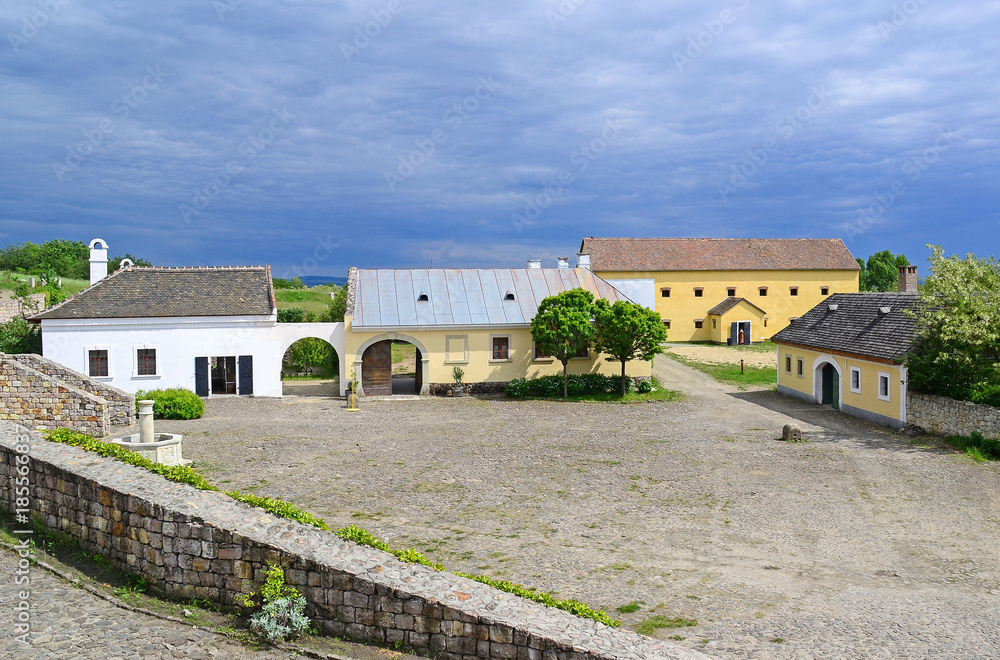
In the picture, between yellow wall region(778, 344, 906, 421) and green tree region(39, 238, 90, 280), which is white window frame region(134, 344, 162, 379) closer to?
yellow wall region(778, 344, 906, 421)

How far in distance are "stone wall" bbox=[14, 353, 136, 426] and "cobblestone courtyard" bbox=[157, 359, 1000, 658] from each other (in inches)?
40.8

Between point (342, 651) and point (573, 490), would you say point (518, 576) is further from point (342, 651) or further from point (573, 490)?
point (573, 490)

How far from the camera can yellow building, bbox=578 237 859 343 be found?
50250 mm

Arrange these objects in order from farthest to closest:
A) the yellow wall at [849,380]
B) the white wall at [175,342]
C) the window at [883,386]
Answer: the white wall at [175,342] < the window at [883,386] < the yellow wall at [849,380]

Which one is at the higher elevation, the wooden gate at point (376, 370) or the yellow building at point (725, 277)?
the yellow building at point (725, 277)

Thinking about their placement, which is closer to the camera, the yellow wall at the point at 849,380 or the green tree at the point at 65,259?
the yellow wall at the point at 849,380

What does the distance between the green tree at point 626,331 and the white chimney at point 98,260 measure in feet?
64.6

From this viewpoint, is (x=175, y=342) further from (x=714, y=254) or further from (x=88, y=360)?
(x=714, y=254)

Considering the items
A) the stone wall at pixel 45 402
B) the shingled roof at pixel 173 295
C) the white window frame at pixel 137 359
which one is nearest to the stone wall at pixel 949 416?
the shingled roof at pixel 173 295

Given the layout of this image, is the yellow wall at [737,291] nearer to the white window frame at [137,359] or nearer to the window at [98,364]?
the white window frame at [137,359]

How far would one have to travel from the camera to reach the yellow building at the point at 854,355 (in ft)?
74.0

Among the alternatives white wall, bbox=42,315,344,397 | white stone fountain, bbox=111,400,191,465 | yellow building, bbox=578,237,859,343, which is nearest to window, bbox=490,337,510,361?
white wall, bbox=42,315,344,397

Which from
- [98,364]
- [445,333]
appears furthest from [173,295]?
[445,333]

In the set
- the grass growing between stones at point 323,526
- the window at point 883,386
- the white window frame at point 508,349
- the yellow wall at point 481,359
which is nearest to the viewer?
the grass growing between stones at point 323,526
